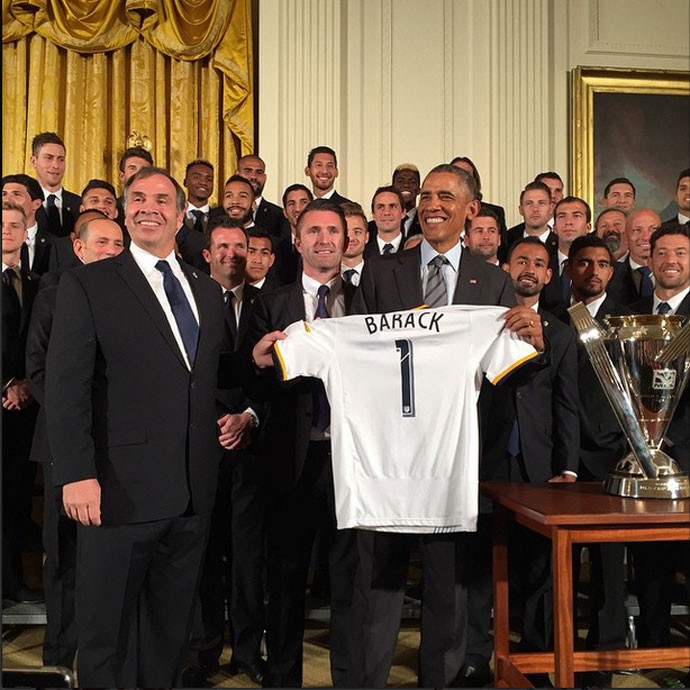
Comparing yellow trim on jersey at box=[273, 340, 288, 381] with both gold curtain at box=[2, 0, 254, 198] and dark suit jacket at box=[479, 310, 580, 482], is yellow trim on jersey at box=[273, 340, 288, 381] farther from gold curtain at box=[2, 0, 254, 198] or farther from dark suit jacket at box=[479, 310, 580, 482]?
gold curtain at box=[2, 0, 254, 198]

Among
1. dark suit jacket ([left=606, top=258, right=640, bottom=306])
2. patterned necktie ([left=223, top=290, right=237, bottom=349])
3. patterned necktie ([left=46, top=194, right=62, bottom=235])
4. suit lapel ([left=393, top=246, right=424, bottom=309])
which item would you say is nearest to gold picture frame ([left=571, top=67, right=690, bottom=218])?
dark suit jacket ([left=606, top=258, right=640, bottom=306])

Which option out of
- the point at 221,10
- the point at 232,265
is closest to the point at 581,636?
the point at 232,265

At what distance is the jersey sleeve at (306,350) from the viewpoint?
3.36 m

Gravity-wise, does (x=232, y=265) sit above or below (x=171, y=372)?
above

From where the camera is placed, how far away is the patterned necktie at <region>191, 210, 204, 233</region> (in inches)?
261

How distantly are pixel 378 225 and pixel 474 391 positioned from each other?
2.62m

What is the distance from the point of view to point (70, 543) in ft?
12.9

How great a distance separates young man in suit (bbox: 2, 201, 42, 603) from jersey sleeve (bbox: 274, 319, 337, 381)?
1.45 meters

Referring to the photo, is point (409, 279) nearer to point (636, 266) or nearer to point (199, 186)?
point (636, 266)

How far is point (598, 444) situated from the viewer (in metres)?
4.15

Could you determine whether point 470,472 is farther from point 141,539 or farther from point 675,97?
point 675,97

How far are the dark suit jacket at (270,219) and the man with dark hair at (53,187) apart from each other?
1178 millimetres

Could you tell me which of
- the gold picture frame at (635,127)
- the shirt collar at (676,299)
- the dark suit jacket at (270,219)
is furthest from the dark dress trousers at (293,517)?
the gold picture frame at (635,127)

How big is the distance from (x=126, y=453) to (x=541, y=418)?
171 centimetres
